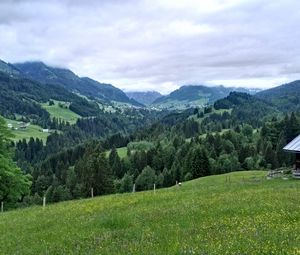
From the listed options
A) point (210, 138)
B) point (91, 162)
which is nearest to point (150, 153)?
point (210, 138)

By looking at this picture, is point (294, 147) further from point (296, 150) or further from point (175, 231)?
point (175, 231)

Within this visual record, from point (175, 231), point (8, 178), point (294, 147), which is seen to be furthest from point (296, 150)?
point (175, 231)

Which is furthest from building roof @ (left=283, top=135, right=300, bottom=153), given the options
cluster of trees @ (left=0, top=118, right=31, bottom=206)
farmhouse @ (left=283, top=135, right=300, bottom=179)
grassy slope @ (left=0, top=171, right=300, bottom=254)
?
cluster of trees @ (left=0, top=118, right=31, bottom=206)

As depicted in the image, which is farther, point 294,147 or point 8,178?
point 8,178

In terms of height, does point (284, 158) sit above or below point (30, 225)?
below

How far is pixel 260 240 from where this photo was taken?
14.6m

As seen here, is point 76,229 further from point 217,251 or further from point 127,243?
point 217,251

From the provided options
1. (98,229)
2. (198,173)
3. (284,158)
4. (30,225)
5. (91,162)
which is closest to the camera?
(98,229)

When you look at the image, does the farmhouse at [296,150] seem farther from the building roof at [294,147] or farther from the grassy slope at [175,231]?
the grassy slope at [175,231]

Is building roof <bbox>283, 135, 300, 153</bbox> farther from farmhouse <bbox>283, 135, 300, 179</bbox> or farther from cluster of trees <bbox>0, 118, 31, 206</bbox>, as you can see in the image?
cluster of trees <bbox>0, 118, 31, 206</bbox>

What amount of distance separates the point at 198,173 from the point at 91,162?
3508cm

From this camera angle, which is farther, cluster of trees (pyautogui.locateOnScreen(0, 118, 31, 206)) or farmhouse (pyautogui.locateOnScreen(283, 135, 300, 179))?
cluster of trees (pyautogui.locateOnScreen(0, 118, 31, 206))

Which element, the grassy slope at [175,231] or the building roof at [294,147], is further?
the building roof at [294,147]

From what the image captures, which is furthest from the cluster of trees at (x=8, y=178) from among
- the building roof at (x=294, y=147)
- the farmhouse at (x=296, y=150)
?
the building roof at (x=294, y=147)
